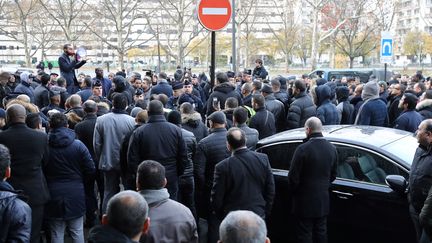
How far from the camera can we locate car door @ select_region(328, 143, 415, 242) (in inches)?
213

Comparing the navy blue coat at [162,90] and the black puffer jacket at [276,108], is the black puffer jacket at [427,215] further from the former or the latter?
the navy blue coat at [162,90]

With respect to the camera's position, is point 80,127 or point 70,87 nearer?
point 80,127

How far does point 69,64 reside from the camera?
11.1 meters

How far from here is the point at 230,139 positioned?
511cm

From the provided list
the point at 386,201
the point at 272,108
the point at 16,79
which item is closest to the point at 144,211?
the point at 386,201

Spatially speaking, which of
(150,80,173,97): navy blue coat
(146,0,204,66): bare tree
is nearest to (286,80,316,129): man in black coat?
(150,80,173,97): navy blue coat

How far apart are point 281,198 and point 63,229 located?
271 cm

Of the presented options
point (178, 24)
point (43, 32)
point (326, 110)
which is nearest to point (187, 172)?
point (326, 110)

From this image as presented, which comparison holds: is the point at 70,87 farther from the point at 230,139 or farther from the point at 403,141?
the point at 403,141

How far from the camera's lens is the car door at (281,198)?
6125mm

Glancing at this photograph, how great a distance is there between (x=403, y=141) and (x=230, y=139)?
236cm

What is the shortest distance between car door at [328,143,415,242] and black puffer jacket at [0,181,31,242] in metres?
3.55

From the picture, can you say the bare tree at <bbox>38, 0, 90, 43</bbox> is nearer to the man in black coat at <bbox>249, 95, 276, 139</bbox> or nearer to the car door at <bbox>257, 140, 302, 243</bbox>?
the man in black coat at <bbox>249, 95, 276, 139</bbox>

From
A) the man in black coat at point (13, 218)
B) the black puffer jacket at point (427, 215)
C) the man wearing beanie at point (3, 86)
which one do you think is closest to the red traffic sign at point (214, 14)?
the black puffer jacket at point (427, 215)
